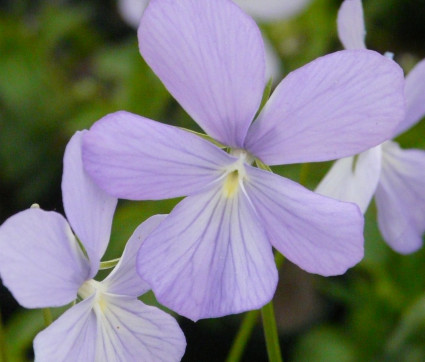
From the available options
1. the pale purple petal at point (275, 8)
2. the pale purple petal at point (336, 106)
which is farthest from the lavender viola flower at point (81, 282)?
the pale purple petal at point (275, 8)

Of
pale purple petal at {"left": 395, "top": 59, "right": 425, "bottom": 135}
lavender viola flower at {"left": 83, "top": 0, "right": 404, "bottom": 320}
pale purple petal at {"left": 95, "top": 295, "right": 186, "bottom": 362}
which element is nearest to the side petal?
lavender viola flower at {"left": 83, "top": 0, "right": 404, "bottom": 320}

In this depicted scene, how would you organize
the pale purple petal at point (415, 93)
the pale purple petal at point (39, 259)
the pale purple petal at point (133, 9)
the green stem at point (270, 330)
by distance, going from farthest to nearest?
the pale purple petal at point (133, 9), the pale purple petal at point (415, 93), the green stem at point (270, 330), the pale purple petal at point (39, 259)

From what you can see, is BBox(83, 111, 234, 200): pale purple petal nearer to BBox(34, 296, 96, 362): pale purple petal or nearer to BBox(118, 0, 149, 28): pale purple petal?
BBox(34, 296, 96, 362): pale purple petal

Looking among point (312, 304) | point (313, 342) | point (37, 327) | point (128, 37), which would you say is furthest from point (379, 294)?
point (128, 37)

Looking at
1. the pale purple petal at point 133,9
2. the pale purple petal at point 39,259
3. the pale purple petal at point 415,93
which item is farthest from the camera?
the pale purple petal at point 133,9

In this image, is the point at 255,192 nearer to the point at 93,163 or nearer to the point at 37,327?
the point at 93,163

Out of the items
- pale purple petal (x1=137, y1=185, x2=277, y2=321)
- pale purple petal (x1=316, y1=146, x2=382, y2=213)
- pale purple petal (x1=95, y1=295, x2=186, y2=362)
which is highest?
pale purple petal (x1=137, y1=185, x2=277, y2=321)

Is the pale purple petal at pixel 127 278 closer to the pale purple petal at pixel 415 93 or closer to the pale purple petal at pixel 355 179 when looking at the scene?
the pale purple petal at pixel 355 179
